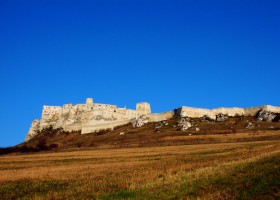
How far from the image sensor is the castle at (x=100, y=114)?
132450 millimetres

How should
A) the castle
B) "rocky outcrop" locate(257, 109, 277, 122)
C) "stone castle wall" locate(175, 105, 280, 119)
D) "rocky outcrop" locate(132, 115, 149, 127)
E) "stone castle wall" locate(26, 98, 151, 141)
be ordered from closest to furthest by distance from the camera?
"rocky outcrop" locate(257, 109, 277, 122) < "stone castle wall" locate(175, 105, 280, 119) < the castle < "rocky outcrop" locate(132, 115, 149, 127) < "stone castle wall" locate(26, 98, 151, 141)

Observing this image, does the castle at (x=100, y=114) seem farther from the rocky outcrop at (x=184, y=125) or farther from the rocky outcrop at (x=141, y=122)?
the rocky outcrop at (x=184, y=125)

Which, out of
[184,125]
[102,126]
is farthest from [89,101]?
[184,125]

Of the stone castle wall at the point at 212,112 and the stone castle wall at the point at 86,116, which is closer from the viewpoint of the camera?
the stone castle wall at the point at 212,112

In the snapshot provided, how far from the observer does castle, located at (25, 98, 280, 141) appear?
132 metres

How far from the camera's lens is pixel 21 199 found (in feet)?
59.9

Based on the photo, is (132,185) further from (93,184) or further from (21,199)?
(21,199)

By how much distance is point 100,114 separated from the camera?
16375 cm

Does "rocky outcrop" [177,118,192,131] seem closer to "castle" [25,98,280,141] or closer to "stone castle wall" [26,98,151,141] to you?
"castle" [25,98,280,141]

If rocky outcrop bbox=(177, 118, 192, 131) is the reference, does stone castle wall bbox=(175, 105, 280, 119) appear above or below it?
above

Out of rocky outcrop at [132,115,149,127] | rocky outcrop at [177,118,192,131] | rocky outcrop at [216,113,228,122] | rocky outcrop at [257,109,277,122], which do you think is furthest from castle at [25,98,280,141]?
rocky outcrop at [177,118,192,131]

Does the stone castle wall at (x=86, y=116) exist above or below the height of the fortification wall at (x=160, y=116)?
above

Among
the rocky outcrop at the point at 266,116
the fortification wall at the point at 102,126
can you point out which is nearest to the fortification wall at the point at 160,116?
the fortification wall at the point at 102,126

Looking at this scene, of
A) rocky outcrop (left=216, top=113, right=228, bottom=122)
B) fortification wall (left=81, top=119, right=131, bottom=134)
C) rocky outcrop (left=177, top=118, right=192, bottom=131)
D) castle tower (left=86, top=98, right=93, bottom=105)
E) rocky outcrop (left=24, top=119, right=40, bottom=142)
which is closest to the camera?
rocky outcrop (left=177, top=118, right=192, bottom=131)
